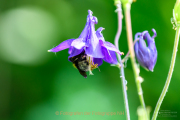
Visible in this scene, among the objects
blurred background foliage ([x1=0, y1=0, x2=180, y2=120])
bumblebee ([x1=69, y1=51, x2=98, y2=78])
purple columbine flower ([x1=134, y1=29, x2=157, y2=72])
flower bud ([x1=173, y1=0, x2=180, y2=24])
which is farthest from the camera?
blurred background foliage ([x1=0, y1=0, x2=180, y2=120])

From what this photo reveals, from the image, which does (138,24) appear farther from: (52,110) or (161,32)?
(52,110)

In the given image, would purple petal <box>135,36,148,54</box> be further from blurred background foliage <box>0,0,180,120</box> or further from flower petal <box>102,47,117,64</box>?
blurred background foliage <box>0,0,180,120</box>

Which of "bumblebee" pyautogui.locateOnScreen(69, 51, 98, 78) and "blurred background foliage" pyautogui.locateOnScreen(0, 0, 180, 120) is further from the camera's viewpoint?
"blurred background foliage" pyautogui.locateOnScreen(0, 0, 180, 120)

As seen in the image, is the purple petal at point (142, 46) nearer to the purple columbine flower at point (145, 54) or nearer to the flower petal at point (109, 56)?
the purple columbine flower at point (145, 54)

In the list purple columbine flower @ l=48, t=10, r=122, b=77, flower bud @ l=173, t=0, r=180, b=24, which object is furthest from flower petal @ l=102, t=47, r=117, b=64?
flower bud @ l=173, t=0, r=180, b=24

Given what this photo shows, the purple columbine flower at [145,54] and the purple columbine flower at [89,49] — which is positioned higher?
the purple columbine flower at [89,49]

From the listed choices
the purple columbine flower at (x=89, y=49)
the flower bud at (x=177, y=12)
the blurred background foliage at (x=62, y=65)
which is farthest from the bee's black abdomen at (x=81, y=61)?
the blurred background foliage at (x=62, y=65)

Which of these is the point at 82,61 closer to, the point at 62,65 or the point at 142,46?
the point at 142,46

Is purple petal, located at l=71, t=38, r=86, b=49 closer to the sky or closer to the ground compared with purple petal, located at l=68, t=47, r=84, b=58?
closer to the sky

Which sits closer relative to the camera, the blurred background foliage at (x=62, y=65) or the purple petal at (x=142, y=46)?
the purple petal at (x=142, y=46)
